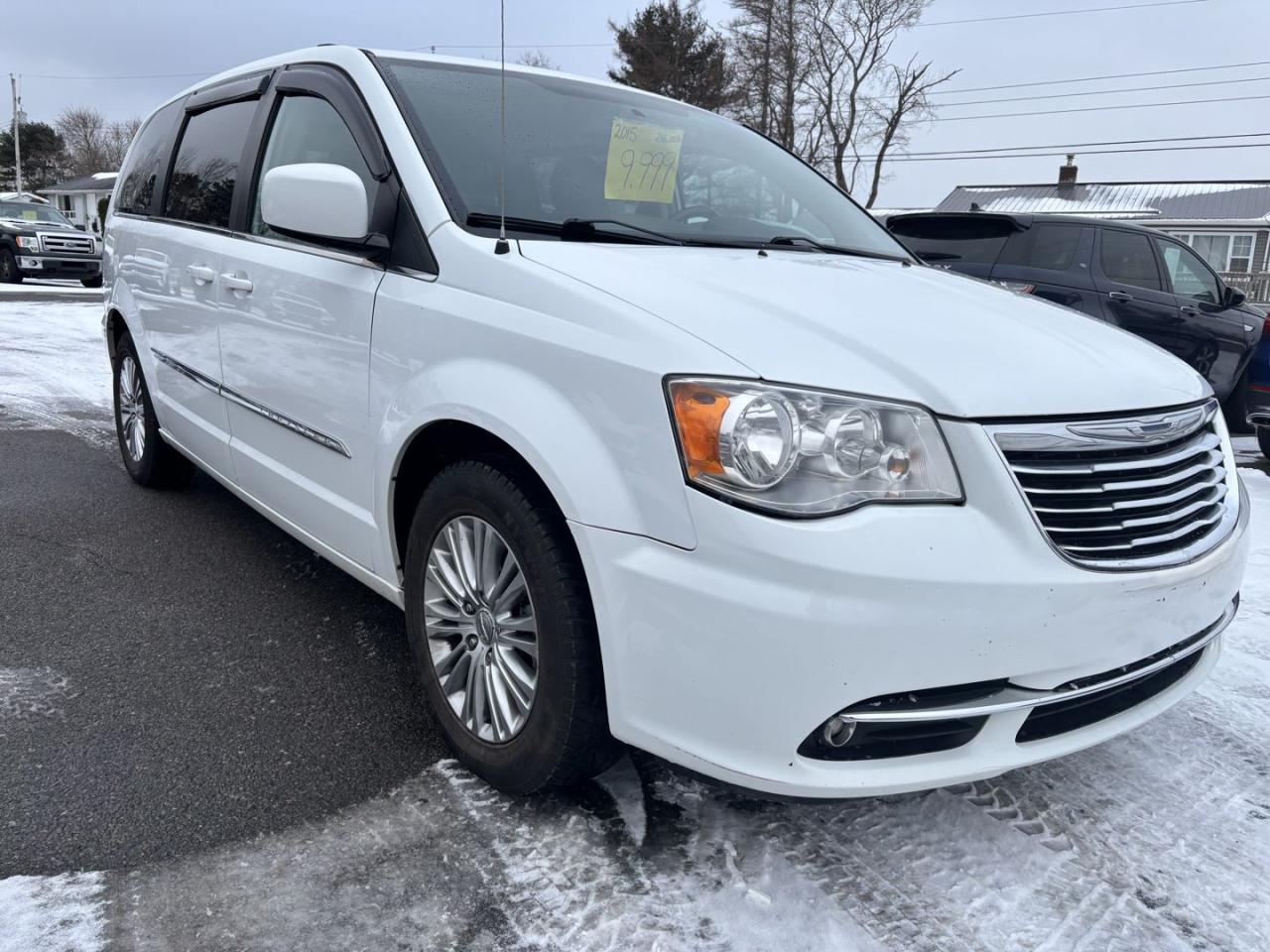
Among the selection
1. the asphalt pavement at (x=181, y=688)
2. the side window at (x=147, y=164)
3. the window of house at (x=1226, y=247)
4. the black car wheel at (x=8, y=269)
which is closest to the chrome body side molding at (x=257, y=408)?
the asphalt pavement at (x=181, y=688)

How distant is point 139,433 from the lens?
4777mm

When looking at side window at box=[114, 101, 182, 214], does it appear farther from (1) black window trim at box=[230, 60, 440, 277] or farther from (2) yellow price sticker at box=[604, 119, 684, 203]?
(2) yellow price sticker at box=[604, 119, 684, 203]

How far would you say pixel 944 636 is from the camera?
1733mm

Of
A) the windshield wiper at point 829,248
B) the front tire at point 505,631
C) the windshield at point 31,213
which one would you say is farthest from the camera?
the windshield at point 31,213

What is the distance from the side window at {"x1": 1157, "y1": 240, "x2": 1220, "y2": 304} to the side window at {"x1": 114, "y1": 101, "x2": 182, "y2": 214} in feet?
25.4

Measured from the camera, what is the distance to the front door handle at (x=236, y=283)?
3.11 metres

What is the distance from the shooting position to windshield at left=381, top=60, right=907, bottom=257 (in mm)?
2598

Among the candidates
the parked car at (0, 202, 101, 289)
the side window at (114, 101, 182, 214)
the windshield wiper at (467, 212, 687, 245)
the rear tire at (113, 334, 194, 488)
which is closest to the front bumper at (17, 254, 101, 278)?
the parked car at (0, 202, 101, 289)

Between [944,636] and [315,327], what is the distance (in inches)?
74.8

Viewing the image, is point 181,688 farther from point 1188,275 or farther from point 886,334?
point 1188,275

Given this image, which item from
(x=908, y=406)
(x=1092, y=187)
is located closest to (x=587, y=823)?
(x=908, y=406)

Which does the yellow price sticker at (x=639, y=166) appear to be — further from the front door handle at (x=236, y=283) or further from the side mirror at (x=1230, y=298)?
the side mirror at (x=1230, y=298)

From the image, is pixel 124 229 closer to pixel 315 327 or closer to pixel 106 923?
pixel 315 327

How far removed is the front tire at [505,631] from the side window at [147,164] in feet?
9.38
